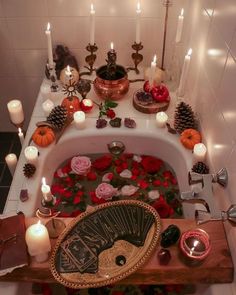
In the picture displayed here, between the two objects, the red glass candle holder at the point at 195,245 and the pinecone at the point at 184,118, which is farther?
the pinecone at the point at 184,118

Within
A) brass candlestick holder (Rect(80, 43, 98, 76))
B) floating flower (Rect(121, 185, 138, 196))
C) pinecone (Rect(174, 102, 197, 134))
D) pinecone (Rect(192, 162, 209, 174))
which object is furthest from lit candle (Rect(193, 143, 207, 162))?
brass candlestick holder (Rect(80, 43, 98, 76))

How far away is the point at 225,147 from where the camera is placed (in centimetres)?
113

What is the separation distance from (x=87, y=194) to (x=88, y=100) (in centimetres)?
46

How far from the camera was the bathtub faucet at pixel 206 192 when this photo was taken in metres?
1.09

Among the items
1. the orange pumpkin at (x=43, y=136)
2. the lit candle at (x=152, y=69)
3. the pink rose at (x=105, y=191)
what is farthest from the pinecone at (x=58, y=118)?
the lit candle at (x=152, y=69)

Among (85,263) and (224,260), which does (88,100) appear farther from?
(224,260)

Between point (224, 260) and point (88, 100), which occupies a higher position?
point (88, 100)


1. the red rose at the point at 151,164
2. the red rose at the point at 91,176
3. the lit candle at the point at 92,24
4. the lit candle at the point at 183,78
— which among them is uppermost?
the lit candle at the point at 92,24

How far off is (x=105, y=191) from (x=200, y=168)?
411mm

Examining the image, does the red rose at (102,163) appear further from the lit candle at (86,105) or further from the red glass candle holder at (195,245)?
the red glass candle holder at (195,245)

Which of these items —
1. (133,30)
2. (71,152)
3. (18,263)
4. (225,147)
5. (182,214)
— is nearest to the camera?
(18,263)

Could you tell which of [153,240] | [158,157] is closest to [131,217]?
[153,240]

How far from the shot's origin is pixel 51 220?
3.76ft

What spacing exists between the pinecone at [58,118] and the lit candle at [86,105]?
11cm
